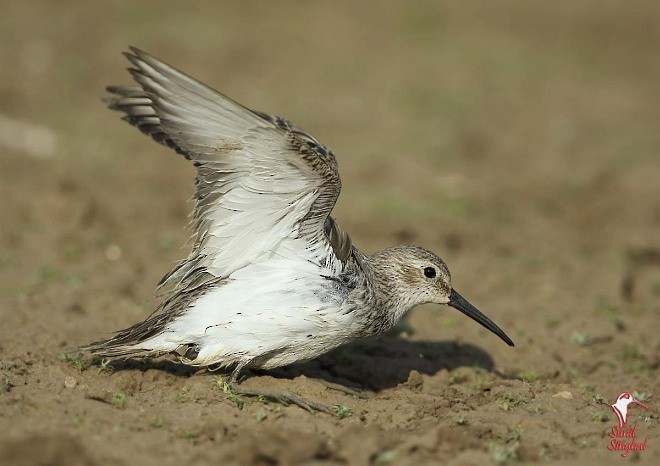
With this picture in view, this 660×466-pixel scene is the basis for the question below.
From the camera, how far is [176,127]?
587 centimetres

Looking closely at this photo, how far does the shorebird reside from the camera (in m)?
5.73

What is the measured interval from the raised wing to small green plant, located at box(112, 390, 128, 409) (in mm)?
984

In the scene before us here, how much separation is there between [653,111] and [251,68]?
7567 millimetres

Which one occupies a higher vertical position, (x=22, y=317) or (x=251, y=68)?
(x=251, y=68)

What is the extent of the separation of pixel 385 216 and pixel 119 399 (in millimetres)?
5909

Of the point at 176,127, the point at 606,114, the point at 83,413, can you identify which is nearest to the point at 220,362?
the point at 83,413

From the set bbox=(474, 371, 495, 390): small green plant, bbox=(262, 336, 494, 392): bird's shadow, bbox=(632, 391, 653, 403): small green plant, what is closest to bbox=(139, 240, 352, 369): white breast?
bbox=(262, 336, 494, 392): bird's shadow

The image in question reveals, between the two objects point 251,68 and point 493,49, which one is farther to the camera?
point 493,49

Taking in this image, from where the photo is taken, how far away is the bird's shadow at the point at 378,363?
7098 mm

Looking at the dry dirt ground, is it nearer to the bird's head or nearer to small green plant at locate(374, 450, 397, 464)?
small green plant at locate(374, 450, 397, 464)

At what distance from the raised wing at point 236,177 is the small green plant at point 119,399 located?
3.23ft

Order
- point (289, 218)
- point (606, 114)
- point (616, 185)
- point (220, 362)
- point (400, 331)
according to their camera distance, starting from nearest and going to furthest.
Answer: point (289, 218), point (220, 362), point (400, 331), point (616, 185), point (606, 114)

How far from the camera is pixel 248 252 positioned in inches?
247

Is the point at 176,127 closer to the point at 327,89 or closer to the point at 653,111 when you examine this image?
the point at 327,89
